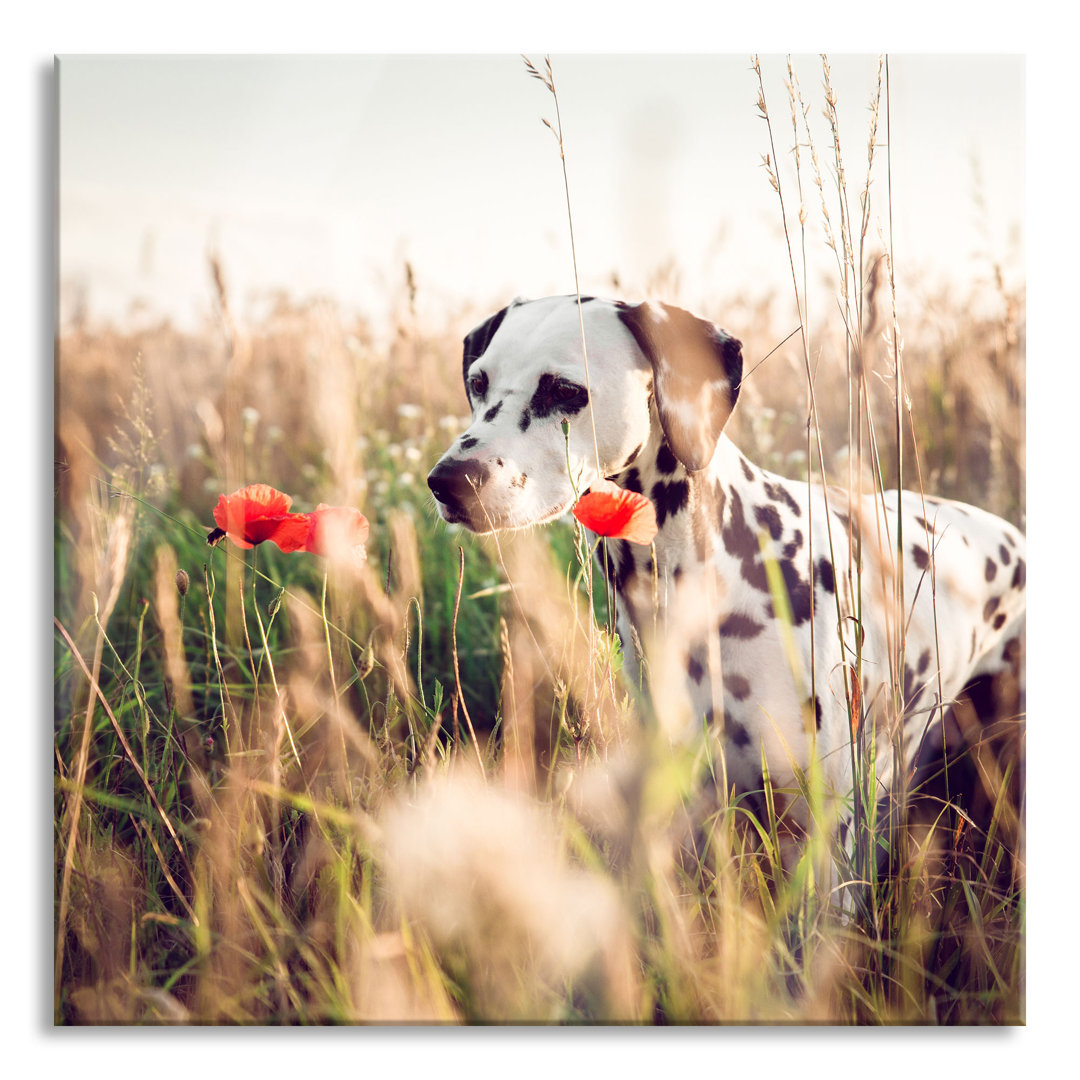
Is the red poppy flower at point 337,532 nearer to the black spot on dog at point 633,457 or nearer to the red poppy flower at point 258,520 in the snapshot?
the red poppy flower at point 258,520

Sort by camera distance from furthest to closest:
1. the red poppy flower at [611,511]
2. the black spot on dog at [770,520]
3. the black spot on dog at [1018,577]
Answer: the black spot on dog at [1018,577], the black spot on dog at [770,520], the red poppy flower at [611,511]

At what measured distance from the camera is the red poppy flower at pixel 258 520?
1.17 m

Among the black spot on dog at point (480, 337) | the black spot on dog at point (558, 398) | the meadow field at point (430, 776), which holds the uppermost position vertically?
the black spot on dog at point (480, 337)

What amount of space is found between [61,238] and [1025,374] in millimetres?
1681

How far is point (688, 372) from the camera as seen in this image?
4.50ft

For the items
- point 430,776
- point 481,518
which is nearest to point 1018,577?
point 481,518

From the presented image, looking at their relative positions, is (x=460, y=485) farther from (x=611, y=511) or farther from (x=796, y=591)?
(x=796, y=591)

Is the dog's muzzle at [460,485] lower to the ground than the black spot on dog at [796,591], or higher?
higher

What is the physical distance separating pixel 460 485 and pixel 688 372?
1.32 feet

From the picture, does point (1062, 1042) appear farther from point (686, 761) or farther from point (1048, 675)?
point (686, 761)

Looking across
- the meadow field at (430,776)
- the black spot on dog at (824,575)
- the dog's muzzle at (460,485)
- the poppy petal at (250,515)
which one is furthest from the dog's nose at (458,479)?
the black spot on dog at (824,575)

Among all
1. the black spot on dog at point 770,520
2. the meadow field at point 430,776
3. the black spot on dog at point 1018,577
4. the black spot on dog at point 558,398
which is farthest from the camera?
the black spot on dog at point 1018,577

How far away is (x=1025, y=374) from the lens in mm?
1534

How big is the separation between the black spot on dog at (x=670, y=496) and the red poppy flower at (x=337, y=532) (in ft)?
1.58
